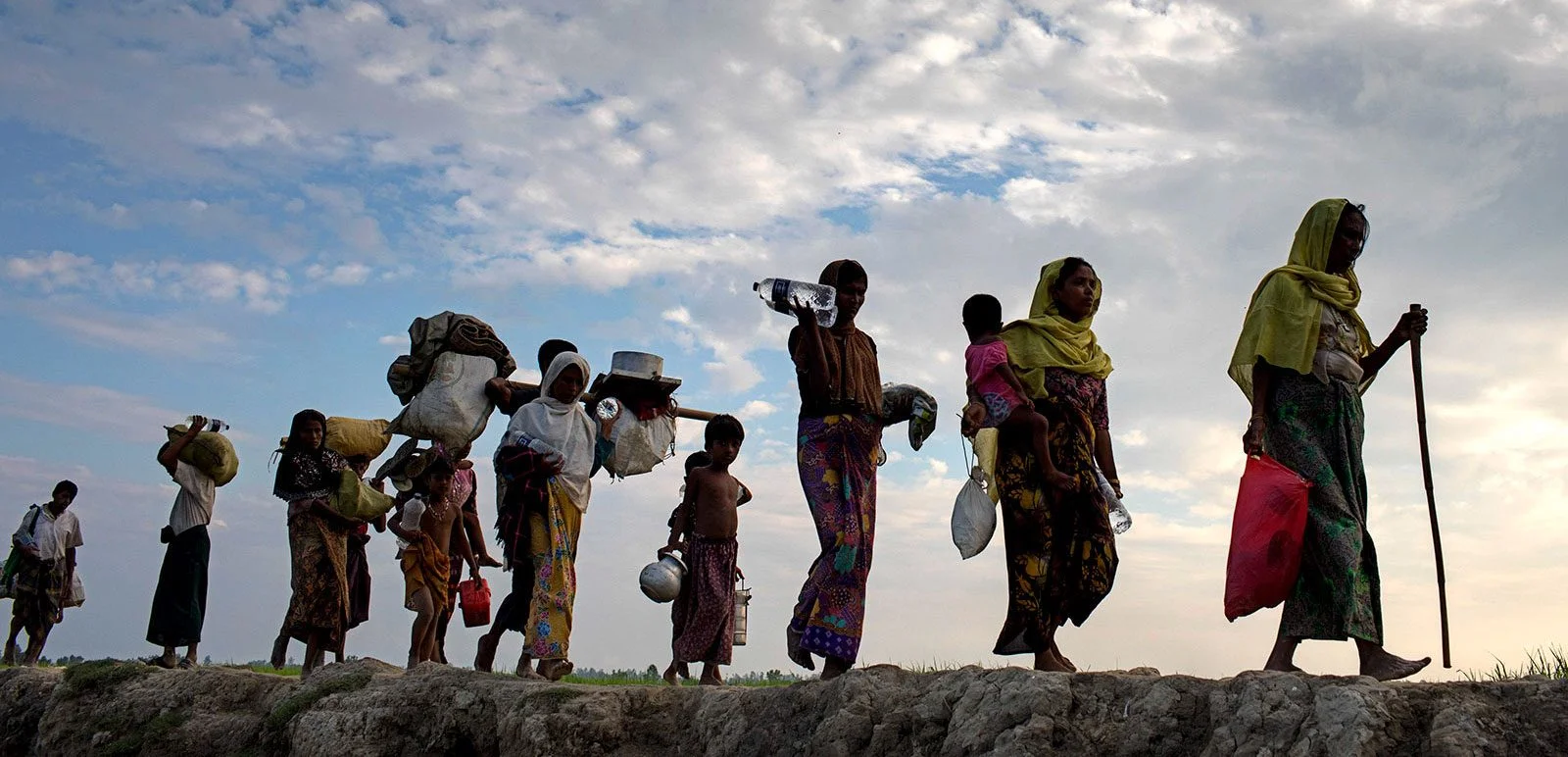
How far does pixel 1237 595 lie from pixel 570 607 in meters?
3.63

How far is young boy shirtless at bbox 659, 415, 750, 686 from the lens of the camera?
27.2ft

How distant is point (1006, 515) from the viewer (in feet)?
19.7

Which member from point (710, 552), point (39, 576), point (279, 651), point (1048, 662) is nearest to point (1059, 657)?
point (1048, 662)

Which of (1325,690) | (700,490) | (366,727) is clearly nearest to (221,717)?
(366,727)

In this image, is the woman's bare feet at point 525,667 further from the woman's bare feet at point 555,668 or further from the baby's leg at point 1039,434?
the baby's leg at point 1039,434

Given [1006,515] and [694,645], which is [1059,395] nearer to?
[1006,515]

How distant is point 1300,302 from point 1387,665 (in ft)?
4.94

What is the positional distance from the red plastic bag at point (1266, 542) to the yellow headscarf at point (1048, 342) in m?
0.97

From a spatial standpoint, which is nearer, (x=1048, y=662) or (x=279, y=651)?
(x=1048, y=662)

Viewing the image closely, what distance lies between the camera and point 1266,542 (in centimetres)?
550

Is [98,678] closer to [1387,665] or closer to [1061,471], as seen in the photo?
[1061,471]

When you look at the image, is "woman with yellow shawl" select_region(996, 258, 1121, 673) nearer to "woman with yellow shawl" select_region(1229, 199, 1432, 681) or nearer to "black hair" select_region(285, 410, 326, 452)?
"woman with yellow shawl" select_region(1229, 199, 1432, 681)

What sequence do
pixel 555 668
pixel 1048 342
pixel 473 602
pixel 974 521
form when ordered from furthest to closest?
1. pixel 473 602
2. pixel 555 668
3. pixel 1048 342
4. pixel 974 521

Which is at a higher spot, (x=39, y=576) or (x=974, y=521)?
(x=39, y=576)
